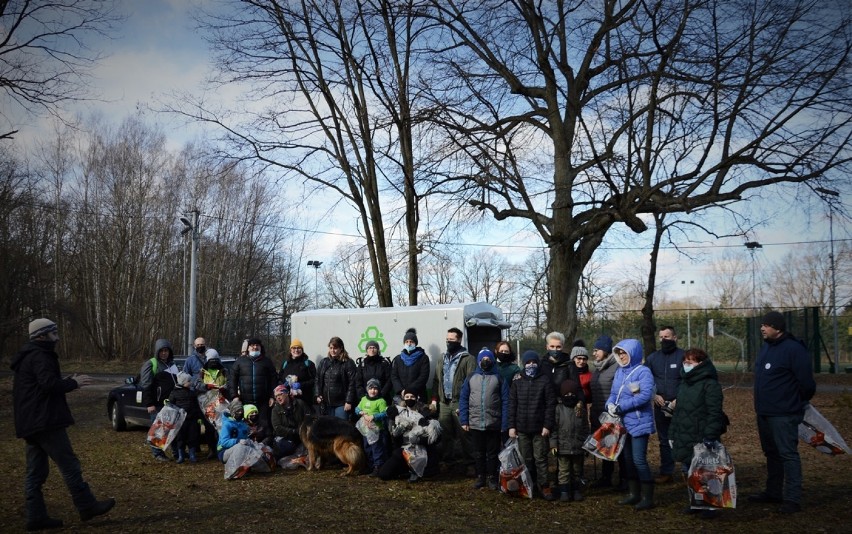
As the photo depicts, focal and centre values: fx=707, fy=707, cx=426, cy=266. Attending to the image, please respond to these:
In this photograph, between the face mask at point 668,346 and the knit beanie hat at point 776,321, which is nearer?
the knit beanie hat at point 776,321

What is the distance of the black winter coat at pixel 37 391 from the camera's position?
256 inches

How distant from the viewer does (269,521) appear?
23.4 ft

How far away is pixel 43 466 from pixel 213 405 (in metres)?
4.37

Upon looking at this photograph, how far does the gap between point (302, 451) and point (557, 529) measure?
4.90m

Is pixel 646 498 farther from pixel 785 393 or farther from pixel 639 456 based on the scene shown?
pixel 785 393

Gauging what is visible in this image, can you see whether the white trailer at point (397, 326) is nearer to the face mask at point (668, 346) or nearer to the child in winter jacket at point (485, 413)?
the child in winter jacket at point (485, 413)

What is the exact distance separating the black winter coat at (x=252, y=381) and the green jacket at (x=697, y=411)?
638 cm

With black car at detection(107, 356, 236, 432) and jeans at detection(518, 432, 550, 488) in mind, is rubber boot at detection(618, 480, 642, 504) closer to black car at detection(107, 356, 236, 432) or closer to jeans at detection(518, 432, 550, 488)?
jeans at detection(518, 432, 550, 488)

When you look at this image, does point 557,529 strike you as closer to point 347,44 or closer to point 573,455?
point 573,455

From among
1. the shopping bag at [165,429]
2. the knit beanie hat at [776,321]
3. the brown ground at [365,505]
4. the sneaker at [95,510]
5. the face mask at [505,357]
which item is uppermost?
the knit beanie hat at [776,321]

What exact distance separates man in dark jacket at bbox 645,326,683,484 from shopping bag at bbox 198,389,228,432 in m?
6.21

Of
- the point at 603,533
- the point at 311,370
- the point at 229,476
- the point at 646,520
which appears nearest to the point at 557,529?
the point at 603,533


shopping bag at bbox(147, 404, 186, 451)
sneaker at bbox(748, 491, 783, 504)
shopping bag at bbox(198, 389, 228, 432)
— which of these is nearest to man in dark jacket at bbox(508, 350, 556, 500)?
sneaker at bbox(748, 491, 783, 504)

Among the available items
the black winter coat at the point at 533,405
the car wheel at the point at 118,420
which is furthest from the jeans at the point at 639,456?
the car wheel at the point at 118,420
